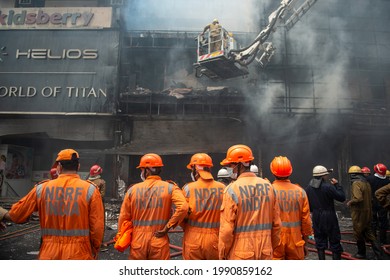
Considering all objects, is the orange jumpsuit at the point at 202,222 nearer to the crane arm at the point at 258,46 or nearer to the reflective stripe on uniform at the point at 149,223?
the reflective stripe on uniform at the point at 149,223

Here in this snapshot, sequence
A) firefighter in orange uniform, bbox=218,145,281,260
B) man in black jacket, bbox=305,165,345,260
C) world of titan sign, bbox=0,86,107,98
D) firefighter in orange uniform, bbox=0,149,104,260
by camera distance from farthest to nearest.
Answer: world of titan sign, bbox=0,86,107,98, man in black jacket, bbox=305,165,345,260, firefighter in orange uniform, bbox=0,149,104,260, firefighter in orange uniform, bbox=218,145,281,260

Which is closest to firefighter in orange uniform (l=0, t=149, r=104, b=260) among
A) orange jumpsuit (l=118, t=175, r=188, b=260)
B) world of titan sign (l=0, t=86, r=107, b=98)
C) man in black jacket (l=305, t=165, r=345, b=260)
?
orange jumpsuit (l=118, t=175, r=188, b=260)

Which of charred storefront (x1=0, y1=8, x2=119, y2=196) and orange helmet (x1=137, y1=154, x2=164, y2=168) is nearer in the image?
orange helmet (x1=137, y1=154, x2=164, y2=168)

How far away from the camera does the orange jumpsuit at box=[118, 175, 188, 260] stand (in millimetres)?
3082

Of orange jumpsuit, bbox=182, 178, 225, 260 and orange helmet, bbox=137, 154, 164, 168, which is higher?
orange helmet, bbox=137, 154, 164, 168

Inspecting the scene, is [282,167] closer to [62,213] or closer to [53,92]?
[62,213]

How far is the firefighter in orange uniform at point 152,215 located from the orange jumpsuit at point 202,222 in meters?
0.24

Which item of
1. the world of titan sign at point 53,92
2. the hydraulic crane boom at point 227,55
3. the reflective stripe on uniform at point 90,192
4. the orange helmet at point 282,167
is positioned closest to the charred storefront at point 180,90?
the world of titan sign at point 53,92

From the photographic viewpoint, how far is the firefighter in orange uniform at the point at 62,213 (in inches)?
107

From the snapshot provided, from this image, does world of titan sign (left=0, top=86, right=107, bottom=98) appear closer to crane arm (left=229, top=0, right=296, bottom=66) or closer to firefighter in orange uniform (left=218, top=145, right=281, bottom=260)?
crane arm (left=229, top=0, right=296, bottom=66)

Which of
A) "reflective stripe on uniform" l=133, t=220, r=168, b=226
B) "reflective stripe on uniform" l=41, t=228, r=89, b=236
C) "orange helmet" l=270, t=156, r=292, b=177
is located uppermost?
"orange helmet" l=270, t=156, r=292, b=177

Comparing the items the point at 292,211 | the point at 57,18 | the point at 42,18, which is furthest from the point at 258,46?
the point at 42,18

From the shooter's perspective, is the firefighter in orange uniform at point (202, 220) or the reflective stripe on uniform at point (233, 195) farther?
the firefighter in orange uniform at point (202, 220)

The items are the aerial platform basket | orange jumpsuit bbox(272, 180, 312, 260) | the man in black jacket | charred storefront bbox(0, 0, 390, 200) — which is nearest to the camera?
orange jumpsuit bbox(272, 180, 312, 260)
